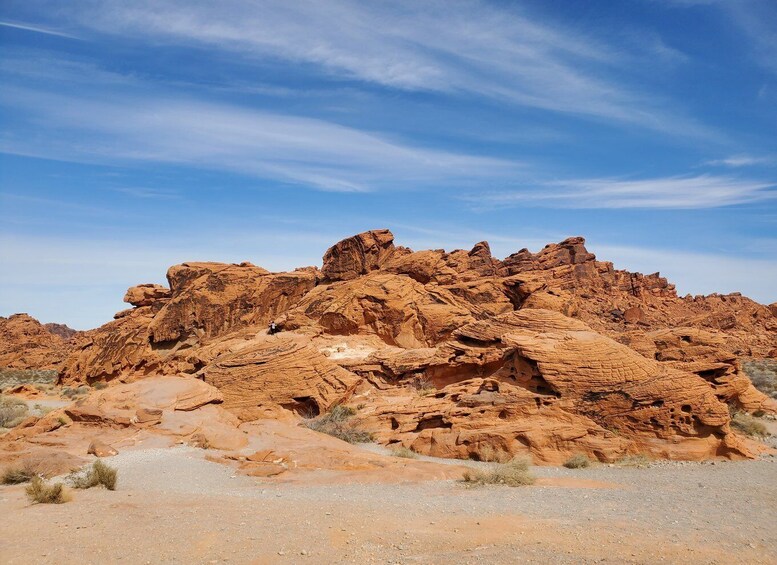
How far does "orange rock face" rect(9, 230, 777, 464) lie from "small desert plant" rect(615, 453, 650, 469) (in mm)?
301

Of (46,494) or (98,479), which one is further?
(98,479)

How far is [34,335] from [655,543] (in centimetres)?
7569

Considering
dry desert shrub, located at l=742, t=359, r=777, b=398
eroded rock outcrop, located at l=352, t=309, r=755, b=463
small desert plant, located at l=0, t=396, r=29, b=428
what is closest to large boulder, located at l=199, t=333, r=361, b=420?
eroded rock outcrop, located at l=352, t=309, r=755, b=463

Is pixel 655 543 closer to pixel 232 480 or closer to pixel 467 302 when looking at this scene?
pixel 232 480

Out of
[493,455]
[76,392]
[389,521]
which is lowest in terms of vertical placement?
[76,392]

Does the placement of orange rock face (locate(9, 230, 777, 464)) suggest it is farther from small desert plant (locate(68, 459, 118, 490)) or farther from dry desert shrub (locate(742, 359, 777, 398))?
dry desert shrub (locate(742, 359, 777, 398))

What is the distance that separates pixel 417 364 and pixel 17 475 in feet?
49.4

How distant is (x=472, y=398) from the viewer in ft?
59.5

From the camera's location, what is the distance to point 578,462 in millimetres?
15172

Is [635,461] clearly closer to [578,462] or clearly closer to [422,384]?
[578,462]

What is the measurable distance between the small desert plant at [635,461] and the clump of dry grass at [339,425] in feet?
24.8

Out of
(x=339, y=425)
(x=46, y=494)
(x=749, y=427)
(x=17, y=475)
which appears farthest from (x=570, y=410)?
(x=17, y=475)

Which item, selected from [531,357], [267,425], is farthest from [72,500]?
[531,357]

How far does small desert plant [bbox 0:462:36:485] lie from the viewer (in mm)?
12094
